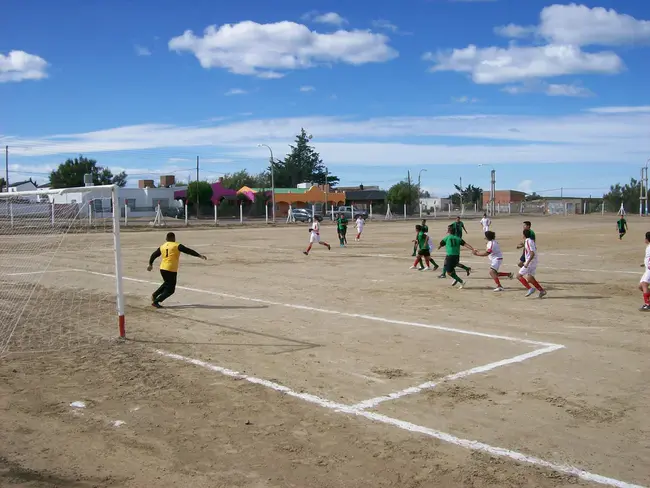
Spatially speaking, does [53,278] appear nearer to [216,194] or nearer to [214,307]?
[214,307]

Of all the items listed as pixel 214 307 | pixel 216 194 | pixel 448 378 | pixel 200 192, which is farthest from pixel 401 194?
pixel 448 378

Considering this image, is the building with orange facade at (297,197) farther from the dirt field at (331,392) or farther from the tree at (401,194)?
the dirt field at (331,392)

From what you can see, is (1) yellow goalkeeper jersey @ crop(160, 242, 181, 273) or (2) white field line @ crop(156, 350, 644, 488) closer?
(2) white field line @ crop(156, 350, 644, 488)

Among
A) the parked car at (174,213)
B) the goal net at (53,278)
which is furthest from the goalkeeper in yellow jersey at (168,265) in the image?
the parked car at (174,213)

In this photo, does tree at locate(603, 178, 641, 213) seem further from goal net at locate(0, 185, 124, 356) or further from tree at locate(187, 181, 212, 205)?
goal net at locate(0, 185, 124, 356)

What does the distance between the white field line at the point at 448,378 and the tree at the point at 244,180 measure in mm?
112878

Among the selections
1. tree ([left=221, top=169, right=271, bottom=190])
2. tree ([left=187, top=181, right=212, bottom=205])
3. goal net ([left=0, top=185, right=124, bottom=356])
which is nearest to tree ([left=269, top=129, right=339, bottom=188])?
tree ([left=221, top=169, right=271, bottom=190])

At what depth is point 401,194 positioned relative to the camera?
10331cm

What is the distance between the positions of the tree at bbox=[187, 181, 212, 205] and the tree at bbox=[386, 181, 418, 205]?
3452 centimetres

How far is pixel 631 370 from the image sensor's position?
8078 millimetres

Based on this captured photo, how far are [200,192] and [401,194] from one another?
3733cm

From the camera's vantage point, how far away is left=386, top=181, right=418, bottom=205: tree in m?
103

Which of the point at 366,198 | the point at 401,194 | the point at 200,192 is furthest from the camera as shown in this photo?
the point at 366,198

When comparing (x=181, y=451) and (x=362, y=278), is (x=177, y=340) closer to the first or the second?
(x=181, y=451)
